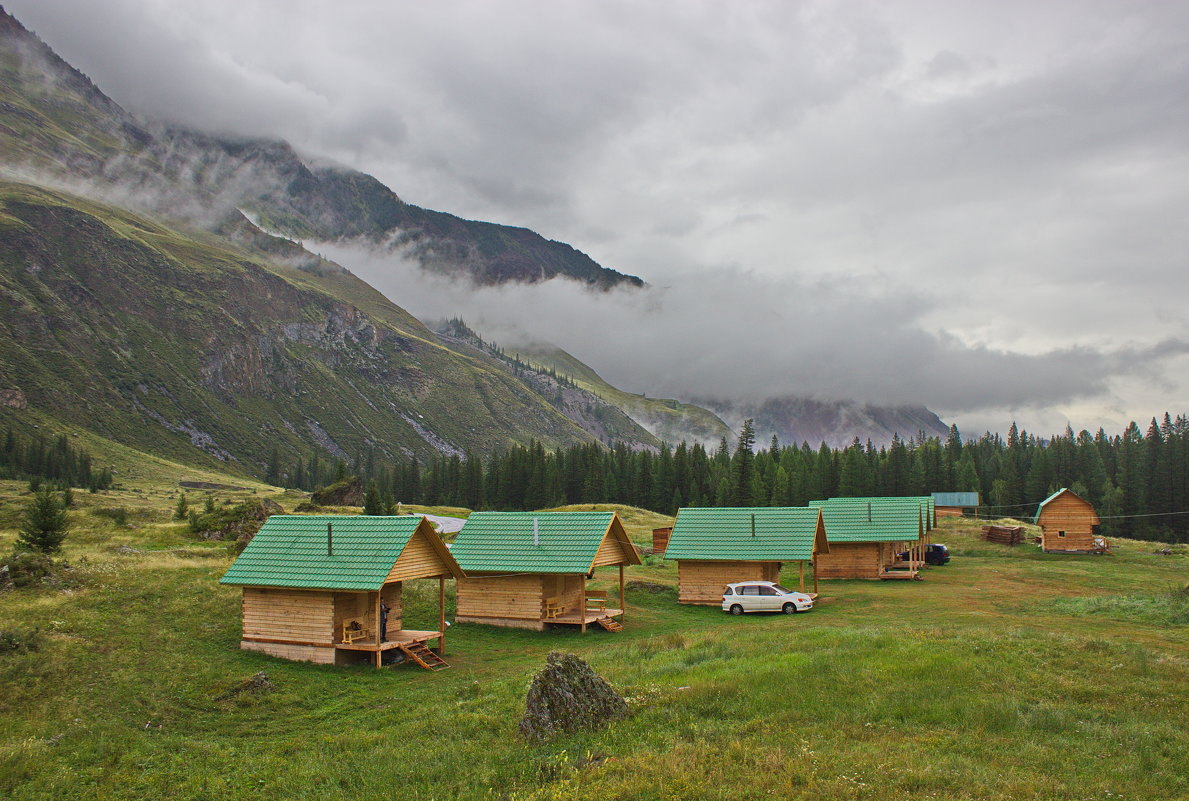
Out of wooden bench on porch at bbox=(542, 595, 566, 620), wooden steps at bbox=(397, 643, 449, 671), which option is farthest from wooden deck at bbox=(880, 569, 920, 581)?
wooden steps at bbox=(397, 643, 449, 671)

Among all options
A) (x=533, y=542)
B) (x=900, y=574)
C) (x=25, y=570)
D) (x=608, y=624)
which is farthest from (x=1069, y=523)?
(x=25, y=570)

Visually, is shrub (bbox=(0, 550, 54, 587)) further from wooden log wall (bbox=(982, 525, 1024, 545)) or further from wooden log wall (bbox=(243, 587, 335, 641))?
wooden log wall (bbox=(982, 525, 1024, 545))

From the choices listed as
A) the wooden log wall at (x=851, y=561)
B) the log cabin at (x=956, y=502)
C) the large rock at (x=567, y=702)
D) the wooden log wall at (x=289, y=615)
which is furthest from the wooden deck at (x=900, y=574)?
the log cabin at (x=956, y=502)

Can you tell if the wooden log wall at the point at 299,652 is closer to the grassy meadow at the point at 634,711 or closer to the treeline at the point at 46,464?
the grassy meadow at the point at 634,711

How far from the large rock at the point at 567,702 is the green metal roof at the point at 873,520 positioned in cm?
3714

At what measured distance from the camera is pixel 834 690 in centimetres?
1627

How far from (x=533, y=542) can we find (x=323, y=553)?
10.4 meters

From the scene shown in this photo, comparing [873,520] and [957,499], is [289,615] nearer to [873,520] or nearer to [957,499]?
[873,520]

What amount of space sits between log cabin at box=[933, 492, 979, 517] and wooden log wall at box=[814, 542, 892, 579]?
6243cm

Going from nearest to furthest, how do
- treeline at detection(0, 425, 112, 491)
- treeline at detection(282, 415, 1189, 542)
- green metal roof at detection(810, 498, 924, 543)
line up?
1. green metal roof at detection(810, 498, 924, 543)
2. treeline at detection(282, 415, 1189, 542)
3. treeline at detection(0, 425, 112, 491)

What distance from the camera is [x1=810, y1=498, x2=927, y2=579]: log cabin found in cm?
5062

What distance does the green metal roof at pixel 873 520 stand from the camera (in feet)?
164

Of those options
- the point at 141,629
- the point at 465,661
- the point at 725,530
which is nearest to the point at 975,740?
the point at 465,661

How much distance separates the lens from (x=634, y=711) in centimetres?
1555
